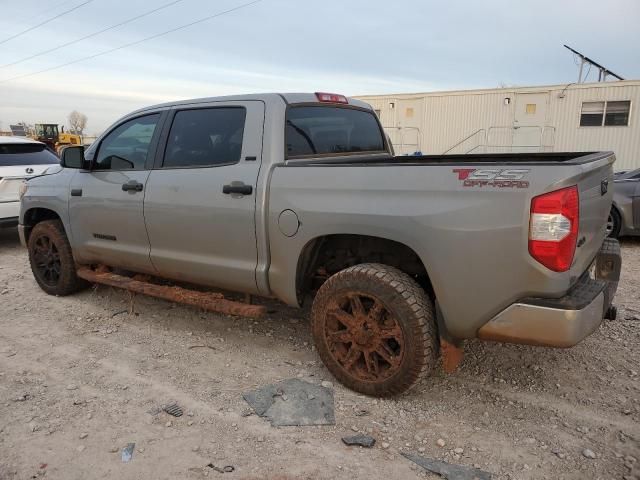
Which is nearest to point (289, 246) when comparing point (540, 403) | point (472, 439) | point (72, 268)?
point (472, 439)

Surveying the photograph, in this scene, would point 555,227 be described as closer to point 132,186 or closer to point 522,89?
point 132,186

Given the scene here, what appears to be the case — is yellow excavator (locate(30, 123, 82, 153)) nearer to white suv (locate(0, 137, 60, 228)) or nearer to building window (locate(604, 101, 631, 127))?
white suv (locate(0, 137, 60, 228))

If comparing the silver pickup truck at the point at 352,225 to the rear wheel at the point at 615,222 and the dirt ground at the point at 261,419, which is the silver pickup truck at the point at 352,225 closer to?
the dirt ground at the point at 261,419

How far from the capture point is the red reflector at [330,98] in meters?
3.96

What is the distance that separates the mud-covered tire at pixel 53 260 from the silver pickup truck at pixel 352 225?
1.09ft

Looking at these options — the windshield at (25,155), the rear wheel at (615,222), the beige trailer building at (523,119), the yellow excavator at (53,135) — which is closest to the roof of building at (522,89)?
the beige trailer building at (523,119)

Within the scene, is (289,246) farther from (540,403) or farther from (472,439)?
(540,403)

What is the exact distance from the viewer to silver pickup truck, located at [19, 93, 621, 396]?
2.56m

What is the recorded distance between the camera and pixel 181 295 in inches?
163

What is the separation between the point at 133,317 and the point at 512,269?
3449 mm

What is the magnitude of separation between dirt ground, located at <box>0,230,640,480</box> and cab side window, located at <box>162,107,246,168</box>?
1429mm

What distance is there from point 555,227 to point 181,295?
2.82 m

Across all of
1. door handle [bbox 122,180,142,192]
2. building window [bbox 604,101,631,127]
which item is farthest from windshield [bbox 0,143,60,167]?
building window [bbox 604,101,631,127]

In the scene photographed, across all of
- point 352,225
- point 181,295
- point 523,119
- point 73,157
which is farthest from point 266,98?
point 523,119
